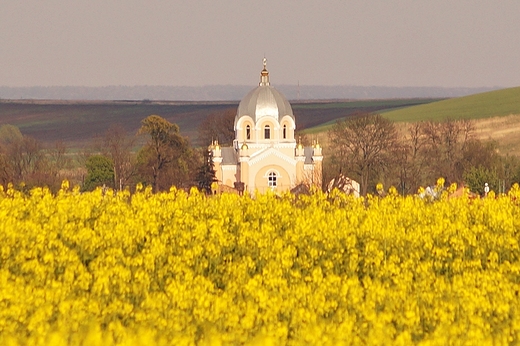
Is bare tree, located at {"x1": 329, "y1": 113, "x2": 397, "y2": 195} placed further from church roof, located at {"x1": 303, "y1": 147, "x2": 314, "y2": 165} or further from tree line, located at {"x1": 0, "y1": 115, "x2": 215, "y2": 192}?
tree line, located at {"x1": 0, "y1": 115, "x2": 215, "y2": 192}

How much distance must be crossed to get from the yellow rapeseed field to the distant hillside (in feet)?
377

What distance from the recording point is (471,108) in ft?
483

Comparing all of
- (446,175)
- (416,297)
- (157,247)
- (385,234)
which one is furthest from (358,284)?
(446,175)

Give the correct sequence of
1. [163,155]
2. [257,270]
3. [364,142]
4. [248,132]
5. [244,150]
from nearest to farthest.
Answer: [257,270] → [244,150] → [248,132] → [163,155] → [364,142]

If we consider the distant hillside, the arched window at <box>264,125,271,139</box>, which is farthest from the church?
the distant hillside

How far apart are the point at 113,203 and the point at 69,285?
480cm

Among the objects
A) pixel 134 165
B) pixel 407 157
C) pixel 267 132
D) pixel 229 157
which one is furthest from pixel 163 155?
pixel 407 157

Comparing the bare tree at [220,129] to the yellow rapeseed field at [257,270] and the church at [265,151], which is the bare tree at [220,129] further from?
the yellow rapeseed field at [257,270]

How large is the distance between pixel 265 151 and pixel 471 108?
7610 centimetres

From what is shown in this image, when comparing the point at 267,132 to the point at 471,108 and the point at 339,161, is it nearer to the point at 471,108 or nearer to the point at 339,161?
the point at 339,161

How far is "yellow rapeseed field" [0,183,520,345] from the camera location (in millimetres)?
15461

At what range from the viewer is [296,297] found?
1711cm

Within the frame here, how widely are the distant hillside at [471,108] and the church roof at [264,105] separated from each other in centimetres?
5852

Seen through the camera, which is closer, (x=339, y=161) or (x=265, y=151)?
(x=265, y=151)
